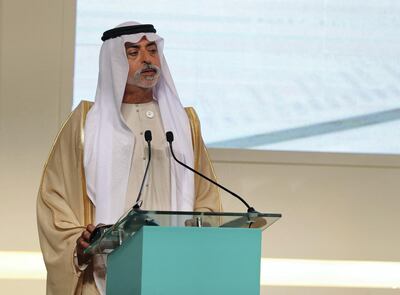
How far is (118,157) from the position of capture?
4754mm

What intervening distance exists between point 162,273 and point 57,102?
2606mm

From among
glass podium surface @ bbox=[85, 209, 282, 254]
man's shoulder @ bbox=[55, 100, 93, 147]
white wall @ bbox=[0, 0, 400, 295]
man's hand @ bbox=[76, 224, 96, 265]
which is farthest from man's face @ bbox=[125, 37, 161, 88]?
white wall @ bbox=[0, 0, 400, 295]

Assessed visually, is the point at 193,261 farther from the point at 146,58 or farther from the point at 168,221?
the point at 146,58

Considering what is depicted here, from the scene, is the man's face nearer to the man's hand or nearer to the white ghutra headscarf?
the white ghutra headscarf

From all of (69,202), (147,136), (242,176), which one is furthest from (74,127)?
(242,176)

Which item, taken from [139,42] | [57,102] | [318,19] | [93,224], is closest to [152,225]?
[93,224]

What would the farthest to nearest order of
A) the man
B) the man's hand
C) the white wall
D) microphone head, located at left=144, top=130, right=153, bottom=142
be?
1. the white wall
2. the man
3. microphone head, located at left=144, top=130, right=153, bottom=142
4. the man's hand

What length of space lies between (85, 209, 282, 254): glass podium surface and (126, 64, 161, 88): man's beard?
891 millimetres

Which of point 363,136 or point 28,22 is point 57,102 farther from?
point 363,136

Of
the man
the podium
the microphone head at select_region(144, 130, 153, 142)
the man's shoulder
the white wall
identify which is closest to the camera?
the podium

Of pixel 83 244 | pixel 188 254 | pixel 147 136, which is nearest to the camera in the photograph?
pixel 188 254

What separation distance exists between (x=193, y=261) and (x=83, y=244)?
82 centimetres

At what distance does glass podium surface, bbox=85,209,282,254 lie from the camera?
3.61 metres

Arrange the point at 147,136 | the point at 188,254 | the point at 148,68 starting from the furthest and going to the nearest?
the point at 148,68 < the point at 147,136 < the point at 188,254
